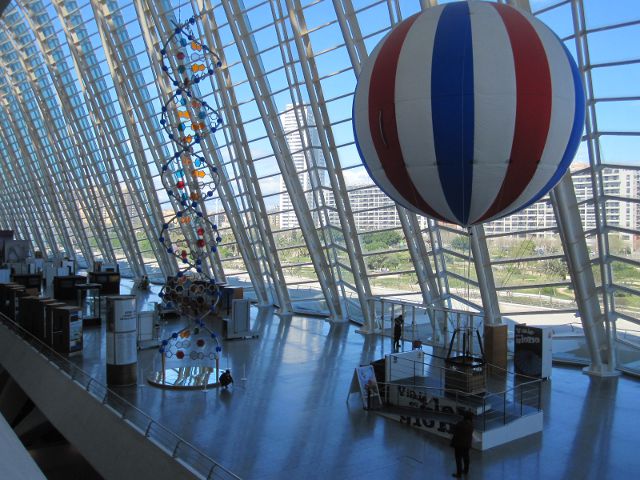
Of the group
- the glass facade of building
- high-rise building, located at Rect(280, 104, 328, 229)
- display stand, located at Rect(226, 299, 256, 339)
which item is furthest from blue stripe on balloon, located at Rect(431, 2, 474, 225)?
high-rise building, located at Rect(280, 104, 328, 229)

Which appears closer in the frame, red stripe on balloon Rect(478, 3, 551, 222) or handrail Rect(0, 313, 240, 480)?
red stripe on balloon Rect(478, 3, 551, 222)

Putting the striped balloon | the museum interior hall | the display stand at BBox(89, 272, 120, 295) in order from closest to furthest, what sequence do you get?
the striped balloon
the museum interior hall
the display stand at BBox(89, 272, 120, 295)

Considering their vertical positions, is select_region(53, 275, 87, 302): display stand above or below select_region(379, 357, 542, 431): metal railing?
above

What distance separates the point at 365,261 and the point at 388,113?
13247 mm

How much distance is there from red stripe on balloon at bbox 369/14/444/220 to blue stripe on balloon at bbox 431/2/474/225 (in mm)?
507

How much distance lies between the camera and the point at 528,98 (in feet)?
26.0

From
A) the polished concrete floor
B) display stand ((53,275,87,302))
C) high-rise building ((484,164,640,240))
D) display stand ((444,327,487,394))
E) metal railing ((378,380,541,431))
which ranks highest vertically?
high-rise building ((484,164,640,240))

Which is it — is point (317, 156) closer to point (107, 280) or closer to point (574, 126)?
point (574, 126)

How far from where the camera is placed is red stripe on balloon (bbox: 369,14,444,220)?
27.4 ft

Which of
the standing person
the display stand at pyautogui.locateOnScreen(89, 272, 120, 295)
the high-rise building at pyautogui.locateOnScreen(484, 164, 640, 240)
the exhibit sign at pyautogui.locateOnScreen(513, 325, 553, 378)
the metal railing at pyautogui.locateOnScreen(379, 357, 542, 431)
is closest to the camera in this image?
the metal railing at pyautogui.locateOnScreen(379, 357, 542, 431)

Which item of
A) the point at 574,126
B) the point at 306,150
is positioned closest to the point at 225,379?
the point at 574,126

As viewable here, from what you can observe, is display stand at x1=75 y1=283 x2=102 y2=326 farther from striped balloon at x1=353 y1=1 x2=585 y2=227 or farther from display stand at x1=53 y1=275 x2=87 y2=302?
striped balloon at x1=353 y1=1 x2=585 y2=227

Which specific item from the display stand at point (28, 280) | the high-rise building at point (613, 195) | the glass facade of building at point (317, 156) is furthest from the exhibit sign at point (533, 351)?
the display stand at point (28, 280)

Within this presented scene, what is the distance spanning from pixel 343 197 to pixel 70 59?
1882cm
